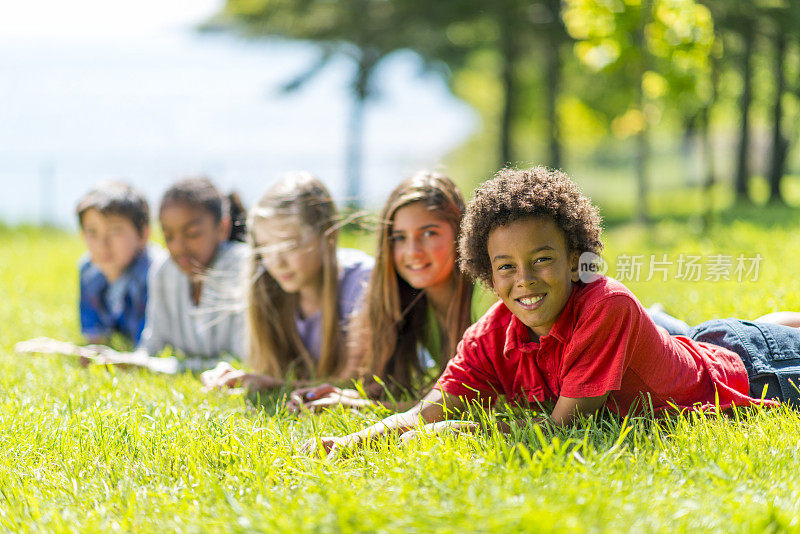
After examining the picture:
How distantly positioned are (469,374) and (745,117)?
30.2ft

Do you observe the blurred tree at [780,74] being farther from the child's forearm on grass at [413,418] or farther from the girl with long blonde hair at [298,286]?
the child's forearm on grass at [413,418]

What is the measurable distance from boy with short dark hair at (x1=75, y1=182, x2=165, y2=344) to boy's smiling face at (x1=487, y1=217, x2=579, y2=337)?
3.31 m

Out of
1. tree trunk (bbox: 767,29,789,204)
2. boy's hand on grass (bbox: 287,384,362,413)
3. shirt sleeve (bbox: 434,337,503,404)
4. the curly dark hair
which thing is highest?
tree trunk (bbox: 767,29,789,204)

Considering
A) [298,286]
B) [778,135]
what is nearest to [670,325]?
[298,286]

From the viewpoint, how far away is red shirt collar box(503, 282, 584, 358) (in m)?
2.77

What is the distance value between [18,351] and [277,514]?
354 cm

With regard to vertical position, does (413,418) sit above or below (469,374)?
below

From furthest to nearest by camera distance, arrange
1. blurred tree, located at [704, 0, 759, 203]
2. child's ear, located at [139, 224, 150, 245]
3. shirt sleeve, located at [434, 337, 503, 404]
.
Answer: blurred tree, located at [704, 0, 759, 203] → child's ear, located at [139, 224, 150, 245] → shirt sleeve, located at [434, 337, 503, 404]

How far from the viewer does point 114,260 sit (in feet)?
17.7

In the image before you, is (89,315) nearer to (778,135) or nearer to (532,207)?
(532,207)

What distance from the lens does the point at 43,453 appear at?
295 cm

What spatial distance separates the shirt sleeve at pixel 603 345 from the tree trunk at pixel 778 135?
8.58 meters

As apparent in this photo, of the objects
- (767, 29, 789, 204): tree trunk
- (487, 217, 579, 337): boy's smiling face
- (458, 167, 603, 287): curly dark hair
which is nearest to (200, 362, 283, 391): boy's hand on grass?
(458, 167, 603, 287): curly dark hair

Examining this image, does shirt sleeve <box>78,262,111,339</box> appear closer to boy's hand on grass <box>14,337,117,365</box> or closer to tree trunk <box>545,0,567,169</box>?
boy's hand on grass <box>14,337,117,365</box>
